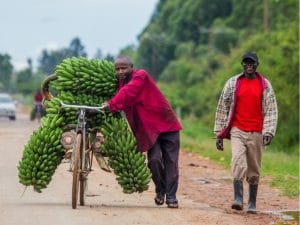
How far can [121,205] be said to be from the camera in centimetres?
1125

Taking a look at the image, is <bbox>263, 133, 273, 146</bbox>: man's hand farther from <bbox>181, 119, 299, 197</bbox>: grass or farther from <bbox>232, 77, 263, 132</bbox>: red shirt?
<bbox>181, 119, 299, 197</bbox>: grass

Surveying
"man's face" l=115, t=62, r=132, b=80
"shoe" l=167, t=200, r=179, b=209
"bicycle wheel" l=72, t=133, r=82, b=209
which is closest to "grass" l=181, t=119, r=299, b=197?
"shoe" l=167, t=200, r=179, b=209

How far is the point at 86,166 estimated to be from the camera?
10602mm

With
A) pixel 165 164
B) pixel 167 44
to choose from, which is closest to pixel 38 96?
pixel 165 164

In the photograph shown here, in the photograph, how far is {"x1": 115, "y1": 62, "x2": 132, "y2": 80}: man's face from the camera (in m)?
10.6

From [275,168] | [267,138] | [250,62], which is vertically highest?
[250,62]

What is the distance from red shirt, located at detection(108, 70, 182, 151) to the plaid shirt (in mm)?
646

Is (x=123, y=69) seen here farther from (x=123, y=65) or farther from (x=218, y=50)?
(x=218, y=50)

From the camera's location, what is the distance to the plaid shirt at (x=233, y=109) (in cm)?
1091

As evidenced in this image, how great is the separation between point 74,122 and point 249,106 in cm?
213

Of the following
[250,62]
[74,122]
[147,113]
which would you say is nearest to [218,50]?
[250,62]

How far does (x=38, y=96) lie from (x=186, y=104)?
20409 mm

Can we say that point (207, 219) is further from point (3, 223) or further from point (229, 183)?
point (229, 183)

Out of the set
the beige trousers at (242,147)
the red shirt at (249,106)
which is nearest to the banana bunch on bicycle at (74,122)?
the beige trousers at (242,147)
